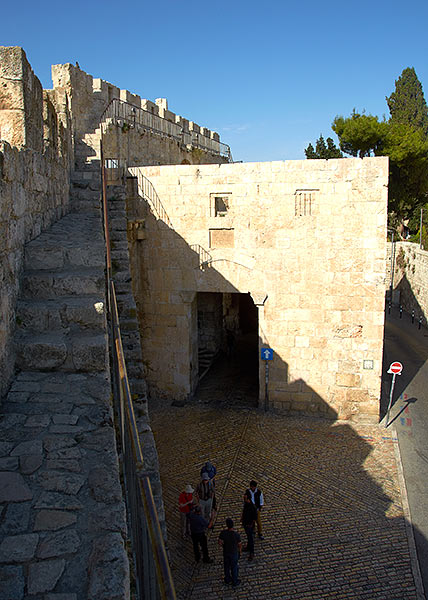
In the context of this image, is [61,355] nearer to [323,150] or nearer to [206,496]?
[206,496]

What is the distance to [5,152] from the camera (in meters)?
3.67

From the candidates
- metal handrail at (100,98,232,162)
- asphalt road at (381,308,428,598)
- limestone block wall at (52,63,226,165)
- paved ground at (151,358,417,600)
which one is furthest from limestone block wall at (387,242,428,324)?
paved ground at (151,358,417,600)

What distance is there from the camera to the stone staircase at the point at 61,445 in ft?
6.31

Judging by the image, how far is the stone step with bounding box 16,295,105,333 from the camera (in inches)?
151

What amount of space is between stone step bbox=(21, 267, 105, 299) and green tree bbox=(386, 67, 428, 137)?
35868mm

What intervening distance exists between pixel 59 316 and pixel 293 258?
7.65 meters

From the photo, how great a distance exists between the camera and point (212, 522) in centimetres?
708

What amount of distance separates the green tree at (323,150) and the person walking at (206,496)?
96.0 feet

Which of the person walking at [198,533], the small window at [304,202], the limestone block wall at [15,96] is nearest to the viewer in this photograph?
the limestone block wall at [15,96]

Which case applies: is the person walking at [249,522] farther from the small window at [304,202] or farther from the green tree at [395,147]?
the green tree at [395,147]

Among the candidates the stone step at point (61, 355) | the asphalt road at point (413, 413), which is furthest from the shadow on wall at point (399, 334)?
the stone step at point (61, 355)

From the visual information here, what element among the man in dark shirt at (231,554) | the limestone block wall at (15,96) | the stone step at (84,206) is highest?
the limestone block wall at (15,96)

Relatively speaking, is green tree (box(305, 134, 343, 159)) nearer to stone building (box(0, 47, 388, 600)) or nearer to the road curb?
stone building (box(0, 47, 388, 600))

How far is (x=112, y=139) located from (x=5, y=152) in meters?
10.2
